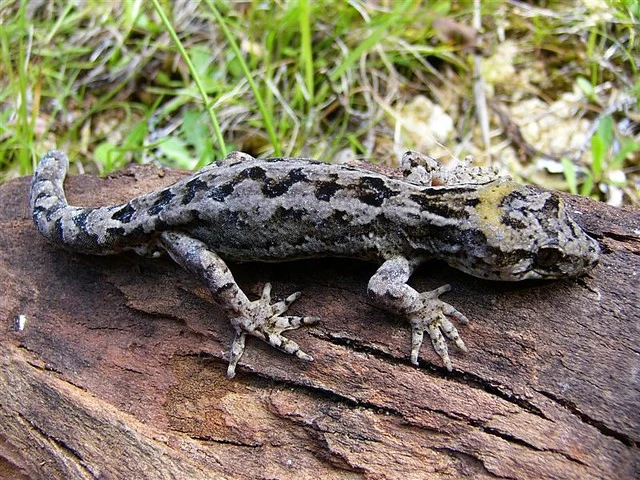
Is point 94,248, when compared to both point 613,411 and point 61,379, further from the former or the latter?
point 613,411

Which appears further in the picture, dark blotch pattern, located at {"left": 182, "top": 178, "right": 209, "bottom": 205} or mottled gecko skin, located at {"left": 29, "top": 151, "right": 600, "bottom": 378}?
dark blotch pattern, located at {"left": 182, "top": 178, "right": 209, "bottom": 205}

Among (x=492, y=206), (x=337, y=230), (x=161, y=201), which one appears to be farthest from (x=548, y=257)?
(x=161, y=201)

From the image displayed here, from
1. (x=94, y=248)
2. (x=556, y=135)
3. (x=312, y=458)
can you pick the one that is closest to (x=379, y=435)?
(x=312, y=458)

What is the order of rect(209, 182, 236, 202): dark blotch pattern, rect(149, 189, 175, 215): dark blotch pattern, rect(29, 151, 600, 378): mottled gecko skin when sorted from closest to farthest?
1. rect(29, 151, 600, 378): mottled gecko skin
2. rect(209, 182, 236, 202): dark blotch pattern
3. rect(149, 189, 175, 215): dark blotch pattern

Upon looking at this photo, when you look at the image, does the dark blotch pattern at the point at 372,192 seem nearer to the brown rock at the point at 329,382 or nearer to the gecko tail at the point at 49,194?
the brown rock at the point at 329,382

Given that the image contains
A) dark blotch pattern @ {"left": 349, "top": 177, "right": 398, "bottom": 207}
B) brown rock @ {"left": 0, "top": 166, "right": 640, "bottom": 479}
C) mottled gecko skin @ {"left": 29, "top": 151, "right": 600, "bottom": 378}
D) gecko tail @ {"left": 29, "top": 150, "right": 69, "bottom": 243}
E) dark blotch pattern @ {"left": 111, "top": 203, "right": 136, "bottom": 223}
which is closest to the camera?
brown rock @ {"left": 0, "top": 166, "right": 640, "bottom": 479}

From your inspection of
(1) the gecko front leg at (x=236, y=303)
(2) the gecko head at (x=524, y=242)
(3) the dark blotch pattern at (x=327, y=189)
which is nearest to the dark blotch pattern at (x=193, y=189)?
(1) the gecko front leg at (x=236, y=303)

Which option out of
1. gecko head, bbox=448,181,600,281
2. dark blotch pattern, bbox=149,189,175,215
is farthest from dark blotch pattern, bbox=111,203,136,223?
gecko head, bbox=448,181,600,281

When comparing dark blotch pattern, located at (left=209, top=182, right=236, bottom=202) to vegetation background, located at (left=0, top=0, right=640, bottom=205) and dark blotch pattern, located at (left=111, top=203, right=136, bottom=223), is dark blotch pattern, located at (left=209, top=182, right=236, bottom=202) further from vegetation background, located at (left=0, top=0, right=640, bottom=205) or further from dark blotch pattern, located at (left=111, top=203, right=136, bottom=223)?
vegetation background, located at (left=0, top=0, right=640, bottom=205)

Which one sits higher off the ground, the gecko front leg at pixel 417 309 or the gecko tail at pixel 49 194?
the gecko tail at pixel 49 194
